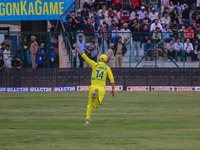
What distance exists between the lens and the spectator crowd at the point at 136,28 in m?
30.5

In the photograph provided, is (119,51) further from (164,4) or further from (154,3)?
(164,4)

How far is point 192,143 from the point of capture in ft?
37.9

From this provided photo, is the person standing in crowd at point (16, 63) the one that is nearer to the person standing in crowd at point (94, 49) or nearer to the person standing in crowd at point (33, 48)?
the person standing in crowd at point (33, 48)

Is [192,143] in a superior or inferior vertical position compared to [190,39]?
inferior

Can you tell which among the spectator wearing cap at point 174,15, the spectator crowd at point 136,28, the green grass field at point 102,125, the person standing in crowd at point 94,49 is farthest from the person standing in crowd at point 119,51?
the green grass field at point 102,125

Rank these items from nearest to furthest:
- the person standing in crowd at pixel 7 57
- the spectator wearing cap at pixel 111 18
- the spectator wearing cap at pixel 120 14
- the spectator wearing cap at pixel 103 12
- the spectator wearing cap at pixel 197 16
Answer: the person standing in crowd at pixel 7 57 < the spectator wearing cap at pixel 111 18 < the spectator wearing cap at pixel 103 12 < the spectator wearing cap at pixel 120 14 < the spectator wearing cap at pixel 197 16

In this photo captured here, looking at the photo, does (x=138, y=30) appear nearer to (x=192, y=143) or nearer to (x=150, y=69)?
(x=150, y=69)

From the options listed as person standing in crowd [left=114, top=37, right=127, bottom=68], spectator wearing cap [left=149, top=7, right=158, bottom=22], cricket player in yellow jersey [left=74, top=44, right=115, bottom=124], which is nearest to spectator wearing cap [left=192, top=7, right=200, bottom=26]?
spectator wearing cap [left=149, top=7, right=158, bottom=22]

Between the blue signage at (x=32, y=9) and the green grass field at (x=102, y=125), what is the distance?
1134cm

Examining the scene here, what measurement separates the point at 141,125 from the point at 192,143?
320 cm

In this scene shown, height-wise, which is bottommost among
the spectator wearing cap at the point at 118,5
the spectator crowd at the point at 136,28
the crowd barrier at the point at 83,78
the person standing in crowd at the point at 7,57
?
the crowd barrier at the point at 83,78

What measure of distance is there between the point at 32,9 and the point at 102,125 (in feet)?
66.0

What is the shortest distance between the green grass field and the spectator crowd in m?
7.99

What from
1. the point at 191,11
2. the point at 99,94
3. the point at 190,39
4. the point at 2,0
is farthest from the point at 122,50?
the point at 99,94
